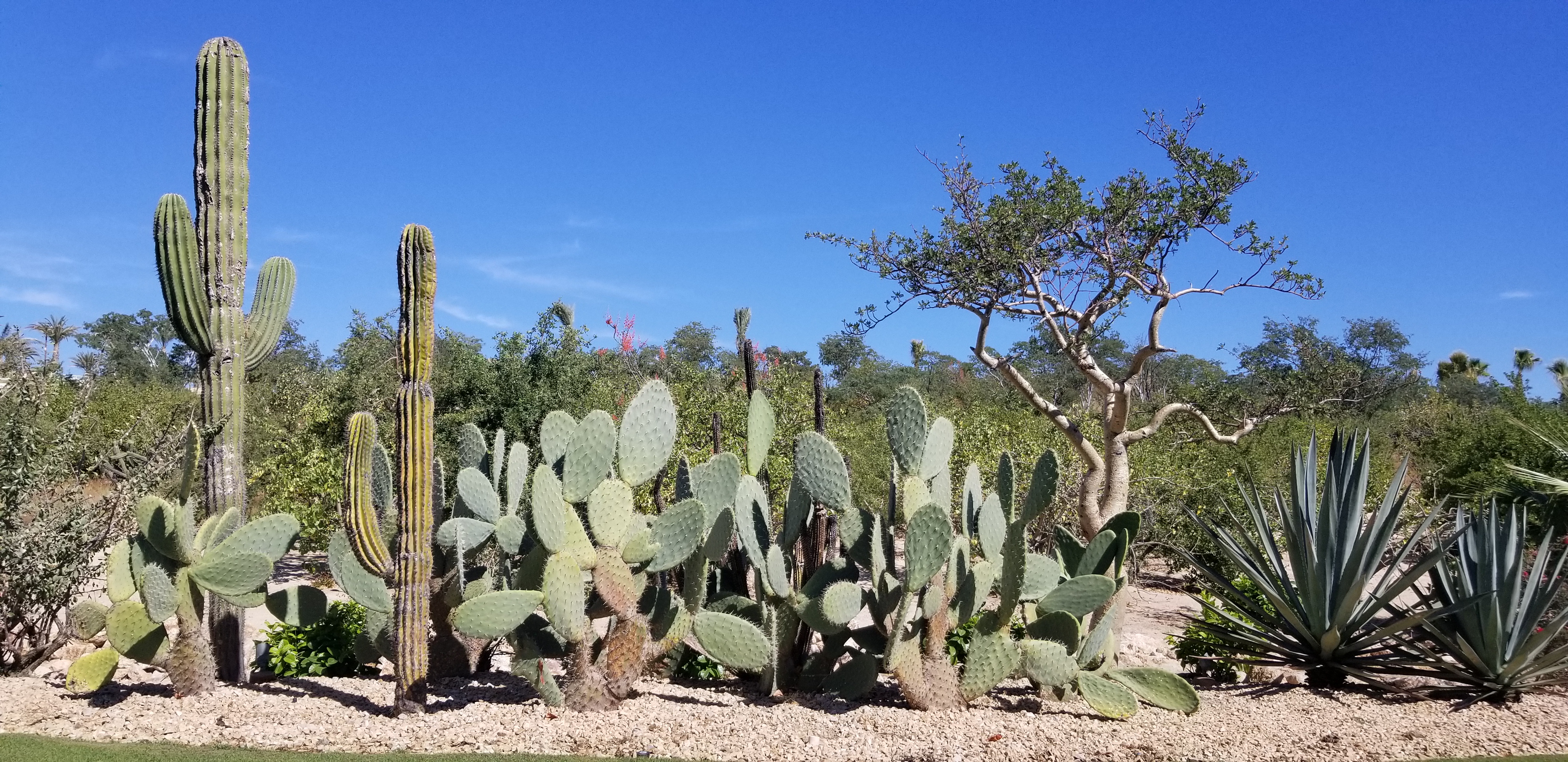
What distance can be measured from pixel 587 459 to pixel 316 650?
7.36 ft

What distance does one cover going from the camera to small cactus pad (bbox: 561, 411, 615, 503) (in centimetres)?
548

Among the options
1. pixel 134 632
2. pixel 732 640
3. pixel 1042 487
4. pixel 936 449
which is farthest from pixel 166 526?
pixel 1042 487

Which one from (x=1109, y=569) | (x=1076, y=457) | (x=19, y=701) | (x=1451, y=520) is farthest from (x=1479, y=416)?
(x=19, y=701)

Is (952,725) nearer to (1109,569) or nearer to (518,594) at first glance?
(1109,569)

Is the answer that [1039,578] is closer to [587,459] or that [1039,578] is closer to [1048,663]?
[1048,663]

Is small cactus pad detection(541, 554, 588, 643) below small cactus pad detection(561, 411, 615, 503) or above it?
below

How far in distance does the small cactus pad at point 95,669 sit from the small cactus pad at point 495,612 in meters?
1.86

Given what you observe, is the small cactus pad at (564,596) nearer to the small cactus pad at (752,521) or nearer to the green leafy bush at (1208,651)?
the small cactus pad at (752,521)

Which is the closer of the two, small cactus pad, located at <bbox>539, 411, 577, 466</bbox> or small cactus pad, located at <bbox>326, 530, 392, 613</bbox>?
small cactus pad, located at <bbox>326, 530, 392, 613</bbox>

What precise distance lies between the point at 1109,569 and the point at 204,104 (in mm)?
5544

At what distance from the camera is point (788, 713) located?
17.6 ft

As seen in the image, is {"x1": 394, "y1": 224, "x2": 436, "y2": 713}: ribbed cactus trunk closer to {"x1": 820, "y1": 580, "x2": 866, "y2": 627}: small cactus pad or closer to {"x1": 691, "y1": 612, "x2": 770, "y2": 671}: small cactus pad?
{"x1": 691, "y1": 612, "x2": 770, "y2": 671}: small cactus pad

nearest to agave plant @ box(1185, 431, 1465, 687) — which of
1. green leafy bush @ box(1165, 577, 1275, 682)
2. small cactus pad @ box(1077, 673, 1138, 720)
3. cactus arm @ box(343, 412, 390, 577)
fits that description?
green leafy bush @ box(1165, 577, 1275, 682)

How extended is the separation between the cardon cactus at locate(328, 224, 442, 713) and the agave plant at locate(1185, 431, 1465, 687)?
156 inches
